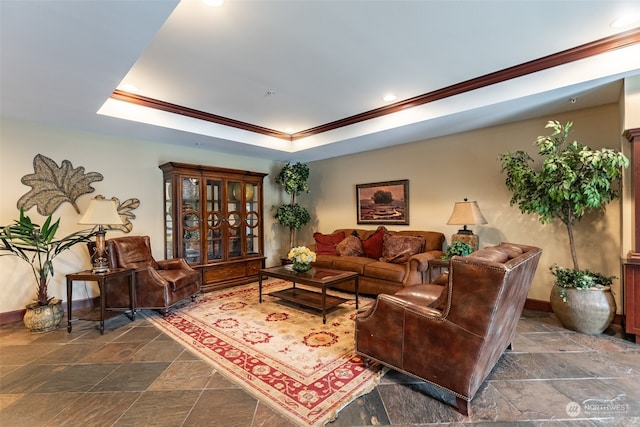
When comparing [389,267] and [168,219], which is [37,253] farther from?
[389,267]

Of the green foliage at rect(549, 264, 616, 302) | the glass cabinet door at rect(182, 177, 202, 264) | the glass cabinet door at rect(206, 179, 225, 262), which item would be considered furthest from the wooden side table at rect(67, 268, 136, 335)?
the green foliage at rect(549, 264, 616, 302)

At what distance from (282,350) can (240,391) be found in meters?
0.60

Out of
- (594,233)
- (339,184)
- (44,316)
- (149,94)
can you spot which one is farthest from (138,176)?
(594,233)

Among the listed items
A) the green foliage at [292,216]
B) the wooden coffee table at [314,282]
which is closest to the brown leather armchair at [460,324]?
the wooden coffee table at [314,282]

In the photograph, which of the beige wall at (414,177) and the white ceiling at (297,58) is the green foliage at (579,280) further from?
the white ceiling at (297,58)

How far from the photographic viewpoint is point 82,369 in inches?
92.3

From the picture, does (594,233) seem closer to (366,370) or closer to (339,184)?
(366,370)

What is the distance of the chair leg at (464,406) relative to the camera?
175 cm

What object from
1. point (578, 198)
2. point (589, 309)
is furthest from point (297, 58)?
point (589, 309)

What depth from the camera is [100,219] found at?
3.31 metres

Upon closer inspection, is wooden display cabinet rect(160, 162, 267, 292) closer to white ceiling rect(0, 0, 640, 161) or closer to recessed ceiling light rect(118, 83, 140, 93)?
white ceiling rect(0, 0, 640, 161)

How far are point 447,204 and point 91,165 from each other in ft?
16.8

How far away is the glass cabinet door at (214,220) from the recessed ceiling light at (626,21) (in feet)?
15.9

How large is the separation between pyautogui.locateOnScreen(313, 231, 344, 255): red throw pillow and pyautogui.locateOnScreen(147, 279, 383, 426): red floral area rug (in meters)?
1.30
